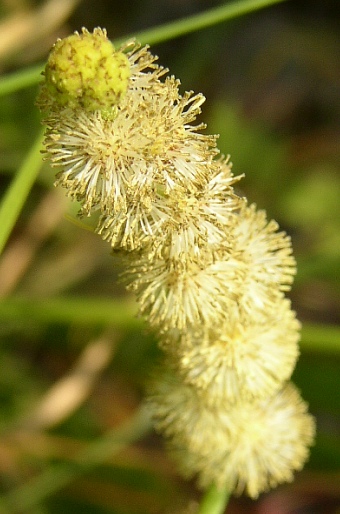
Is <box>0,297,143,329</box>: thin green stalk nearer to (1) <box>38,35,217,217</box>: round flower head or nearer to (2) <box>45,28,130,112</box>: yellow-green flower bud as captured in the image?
(1) <box>38,35,217,217</box>: round flower head

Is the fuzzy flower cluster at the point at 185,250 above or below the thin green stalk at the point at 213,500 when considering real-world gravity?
above

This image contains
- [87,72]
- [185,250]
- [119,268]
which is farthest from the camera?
[119,268]

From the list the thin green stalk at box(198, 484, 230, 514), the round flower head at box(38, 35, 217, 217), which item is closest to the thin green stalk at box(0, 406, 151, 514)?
the thin green stalk at box(198, 484, 230, 514)

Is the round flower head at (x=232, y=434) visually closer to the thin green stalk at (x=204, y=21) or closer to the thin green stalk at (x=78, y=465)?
the thin green stalk at (x=78, y=465)

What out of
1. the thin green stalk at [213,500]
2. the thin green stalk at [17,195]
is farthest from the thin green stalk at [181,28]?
the thin green stalk at [213,500]

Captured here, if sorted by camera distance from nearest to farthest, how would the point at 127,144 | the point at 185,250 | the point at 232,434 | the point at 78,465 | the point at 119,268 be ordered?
1. the point at 127,144
2. the point at 185,250
3. the point at 232,434
4. the point at 78,465
5. the point at 119,268

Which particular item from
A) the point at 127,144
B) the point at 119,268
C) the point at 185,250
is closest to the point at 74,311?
the point at 119,268

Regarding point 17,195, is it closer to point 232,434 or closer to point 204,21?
point 204,21
